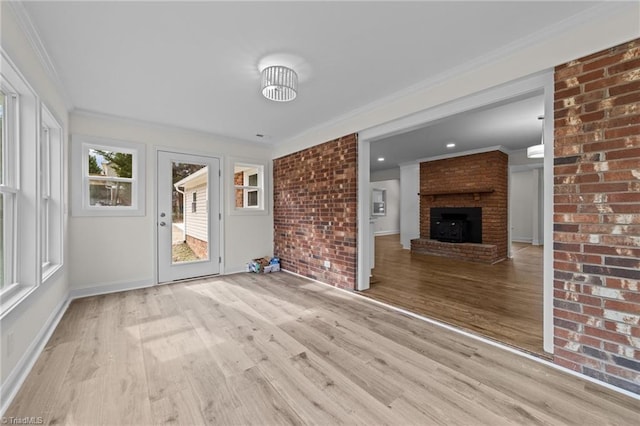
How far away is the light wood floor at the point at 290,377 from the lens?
4.68 feet

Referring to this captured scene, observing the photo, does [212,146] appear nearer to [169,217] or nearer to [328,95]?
[169,217]

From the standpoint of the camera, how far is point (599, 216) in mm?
1687

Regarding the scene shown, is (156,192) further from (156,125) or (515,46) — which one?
(515,46)

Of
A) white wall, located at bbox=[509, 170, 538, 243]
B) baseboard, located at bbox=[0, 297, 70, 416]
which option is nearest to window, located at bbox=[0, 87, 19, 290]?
baseboard, located at bbox=[0, 297, 70, 416]

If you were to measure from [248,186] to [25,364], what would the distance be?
3497mm

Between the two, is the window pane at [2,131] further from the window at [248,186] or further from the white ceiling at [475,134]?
the white ceiling at [475,134]

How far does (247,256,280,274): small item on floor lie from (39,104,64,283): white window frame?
2.47 meters

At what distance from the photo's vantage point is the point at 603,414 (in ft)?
4.67

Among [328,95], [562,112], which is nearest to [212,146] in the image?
[328,95]

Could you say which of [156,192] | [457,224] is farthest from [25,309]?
[457,224]

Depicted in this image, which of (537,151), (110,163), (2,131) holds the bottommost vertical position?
(2,131)

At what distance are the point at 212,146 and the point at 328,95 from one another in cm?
235

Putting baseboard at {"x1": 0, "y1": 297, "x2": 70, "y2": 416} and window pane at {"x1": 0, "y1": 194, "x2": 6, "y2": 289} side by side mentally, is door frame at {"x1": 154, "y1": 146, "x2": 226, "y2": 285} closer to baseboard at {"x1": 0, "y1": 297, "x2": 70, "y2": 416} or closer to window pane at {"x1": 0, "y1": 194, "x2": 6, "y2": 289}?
baseboard at {"x1": 0, "y1": 297, "x2": 70, "y2": 416}

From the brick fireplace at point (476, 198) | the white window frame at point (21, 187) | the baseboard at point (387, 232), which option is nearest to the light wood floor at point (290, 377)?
the white window frame at point (21, 187)
